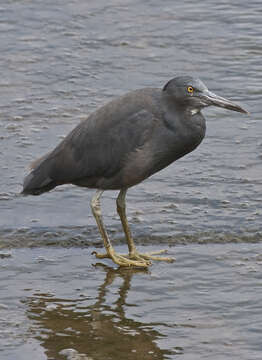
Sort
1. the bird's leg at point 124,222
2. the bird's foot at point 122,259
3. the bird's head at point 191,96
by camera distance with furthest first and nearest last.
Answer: the bird's leg at point 124,222 → the bird's foot at point 122,259 → the bird's head at point 191,96

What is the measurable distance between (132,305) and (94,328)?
15.7 inches

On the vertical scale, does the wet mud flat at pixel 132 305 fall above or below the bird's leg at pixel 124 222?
below

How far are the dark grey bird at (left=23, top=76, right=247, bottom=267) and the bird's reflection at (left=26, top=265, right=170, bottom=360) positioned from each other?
28.3 inches

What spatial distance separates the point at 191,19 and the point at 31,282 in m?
6.19

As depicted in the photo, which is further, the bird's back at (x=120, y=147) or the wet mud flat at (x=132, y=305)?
the bird's back at (x=120, y=147)

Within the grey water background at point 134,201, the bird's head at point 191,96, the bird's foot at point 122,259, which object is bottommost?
the bird's foot at point 122,259

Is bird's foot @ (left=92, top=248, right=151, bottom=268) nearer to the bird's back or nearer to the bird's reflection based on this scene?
the bird's reflection

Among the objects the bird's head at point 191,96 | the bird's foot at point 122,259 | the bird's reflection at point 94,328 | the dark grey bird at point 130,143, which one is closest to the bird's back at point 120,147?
the dark grey bird at point 130,143

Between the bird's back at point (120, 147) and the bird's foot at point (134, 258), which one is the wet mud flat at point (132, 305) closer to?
the bird's foot at point (134, 258)

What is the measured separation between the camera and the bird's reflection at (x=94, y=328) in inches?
212

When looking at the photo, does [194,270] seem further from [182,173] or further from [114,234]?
[182,173]

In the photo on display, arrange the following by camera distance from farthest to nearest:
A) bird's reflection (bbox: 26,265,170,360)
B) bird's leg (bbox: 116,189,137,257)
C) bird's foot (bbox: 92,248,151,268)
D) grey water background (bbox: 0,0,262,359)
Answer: bird's leg (bbox: 116,189,137,257) < bird's foot (bbox: 92,248,151,268) < grey water background (bbox: 0,0,262,359) < bird's reflection (bbox: 26,265,170,360)

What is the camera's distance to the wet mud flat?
5.40m

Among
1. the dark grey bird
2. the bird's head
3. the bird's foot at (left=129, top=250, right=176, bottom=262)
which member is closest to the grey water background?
the bird's foot at (left=129, top=250, right=176, bottom=262)
